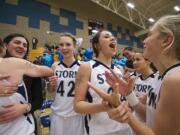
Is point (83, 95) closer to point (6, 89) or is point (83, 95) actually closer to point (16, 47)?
point (6, 89)

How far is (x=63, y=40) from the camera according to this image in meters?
3.70

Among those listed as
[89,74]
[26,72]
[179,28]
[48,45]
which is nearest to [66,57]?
[89,74]

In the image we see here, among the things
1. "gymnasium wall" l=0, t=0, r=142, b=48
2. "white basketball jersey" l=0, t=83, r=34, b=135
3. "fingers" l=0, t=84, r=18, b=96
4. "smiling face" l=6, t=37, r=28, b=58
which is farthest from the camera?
"gymnasium wall" l=0, t=0, r=142, b=48

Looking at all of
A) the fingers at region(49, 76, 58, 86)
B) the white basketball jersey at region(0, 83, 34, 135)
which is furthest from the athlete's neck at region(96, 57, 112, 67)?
the fingers at region(49, 76, 58, 86)

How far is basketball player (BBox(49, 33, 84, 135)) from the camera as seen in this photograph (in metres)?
3.29

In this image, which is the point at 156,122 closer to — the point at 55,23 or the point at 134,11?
the point at 55,23

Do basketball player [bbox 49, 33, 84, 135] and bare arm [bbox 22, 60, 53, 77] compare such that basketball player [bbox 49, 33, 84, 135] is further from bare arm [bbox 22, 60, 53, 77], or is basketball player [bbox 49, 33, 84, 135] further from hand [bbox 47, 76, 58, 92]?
bare arm [bbox 22, 60, 53, 77]

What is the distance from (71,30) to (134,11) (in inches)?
208

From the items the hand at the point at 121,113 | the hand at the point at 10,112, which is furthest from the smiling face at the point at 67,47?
the hand at the point at 121,113

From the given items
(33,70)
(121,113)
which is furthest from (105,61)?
(121,113)

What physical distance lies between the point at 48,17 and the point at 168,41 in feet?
29.1

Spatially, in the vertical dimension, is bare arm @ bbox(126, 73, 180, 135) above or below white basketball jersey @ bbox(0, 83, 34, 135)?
above

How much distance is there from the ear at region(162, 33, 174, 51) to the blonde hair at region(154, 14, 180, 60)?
0.01 m

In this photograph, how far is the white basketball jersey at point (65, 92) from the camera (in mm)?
3303
